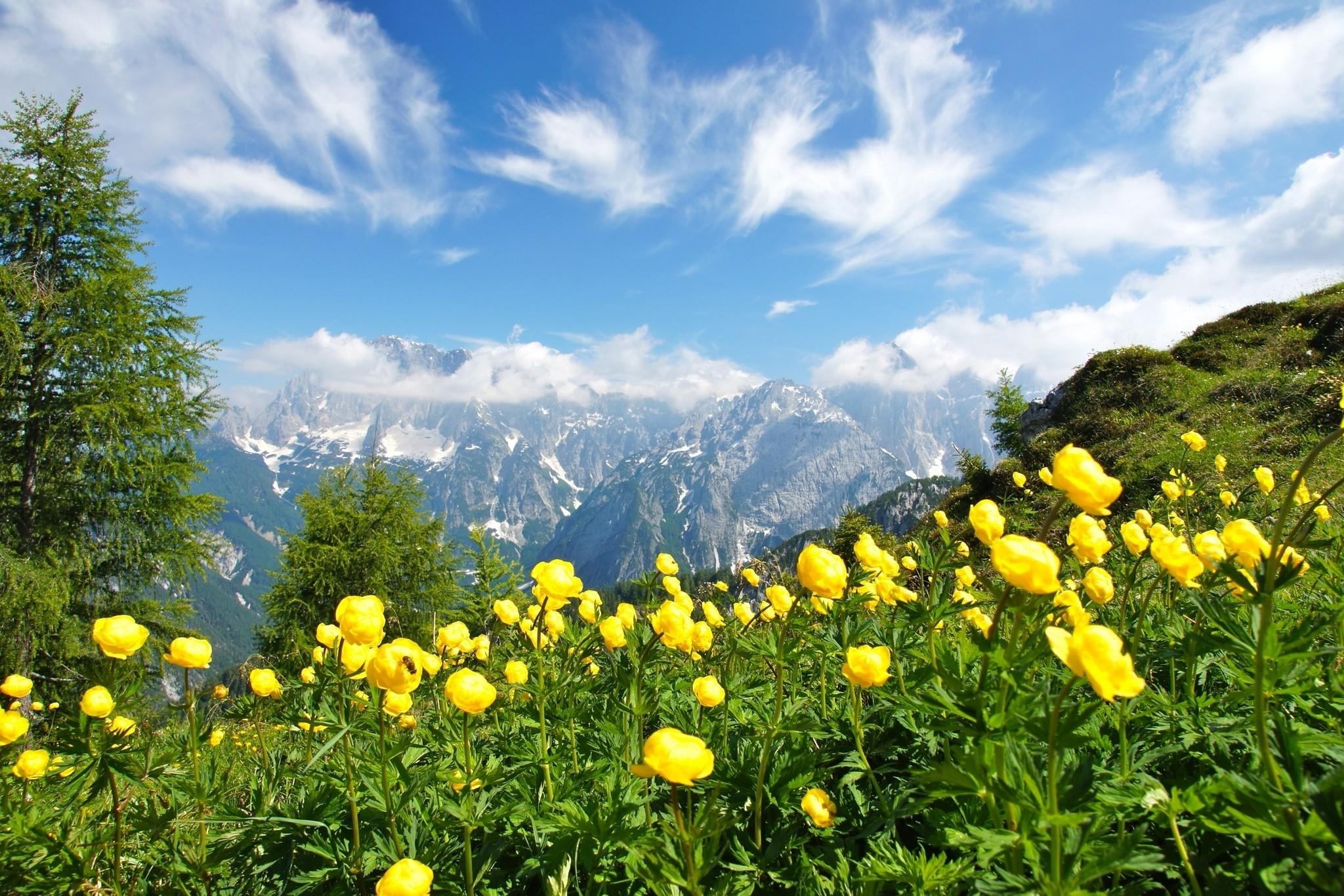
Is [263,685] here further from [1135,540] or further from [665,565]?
[1135,540]

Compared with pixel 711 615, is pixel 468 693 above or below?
above

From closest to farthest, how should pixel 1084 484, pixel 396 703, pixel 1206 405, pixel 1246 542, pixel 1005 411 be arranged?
1. pixel 1084 484
2. pixel 1246 542
3. pixel 396 703
4. pixel 1206 405
5. pixel 1005 411

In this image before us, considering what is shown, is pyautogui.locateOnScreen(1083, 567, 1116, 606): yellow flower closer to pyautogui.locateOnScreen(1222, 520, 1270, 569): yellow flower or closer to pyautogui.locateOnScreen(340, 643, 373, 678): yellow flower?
pyautogui.locateOnScreen(1222, 520, 1270, 569): yellow flower

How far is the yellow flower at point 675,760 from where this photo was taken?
53.6 inches

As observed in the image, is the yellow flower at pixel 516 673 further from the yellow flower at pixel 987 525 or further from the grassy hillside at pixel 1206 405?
→ the grassy hillside at pixel 1206 405

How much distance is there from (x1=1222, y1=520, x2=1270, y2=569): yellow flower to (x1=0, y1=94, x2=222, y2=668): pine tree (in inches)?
625

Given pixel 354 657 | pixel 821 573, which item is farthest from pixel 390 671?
pixel 821 573

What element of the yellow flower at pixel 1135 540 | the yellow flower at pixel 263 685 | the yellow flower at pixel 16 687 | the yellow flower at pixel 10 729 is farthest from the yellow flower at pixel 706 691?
the yellow flower at pixel 16 687

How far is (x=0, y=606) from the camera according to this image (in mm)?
10219

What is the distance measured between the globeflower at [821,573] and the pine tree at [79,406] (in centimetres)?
1476

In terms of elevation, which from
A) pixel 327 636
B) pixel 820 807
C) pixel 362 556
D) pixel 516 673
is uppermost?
pixel 327 636

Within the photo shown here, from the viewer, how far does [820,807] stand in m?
1.91

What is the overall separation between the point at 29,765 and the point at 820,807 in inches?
116

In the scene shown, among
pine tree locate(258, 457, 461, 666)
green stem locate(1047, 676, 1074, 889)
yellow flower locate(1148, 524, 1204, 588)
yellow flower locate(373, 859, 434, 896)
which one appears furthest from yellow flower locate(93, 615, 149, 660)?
pine tree locate(258, 457, 461, 666)
